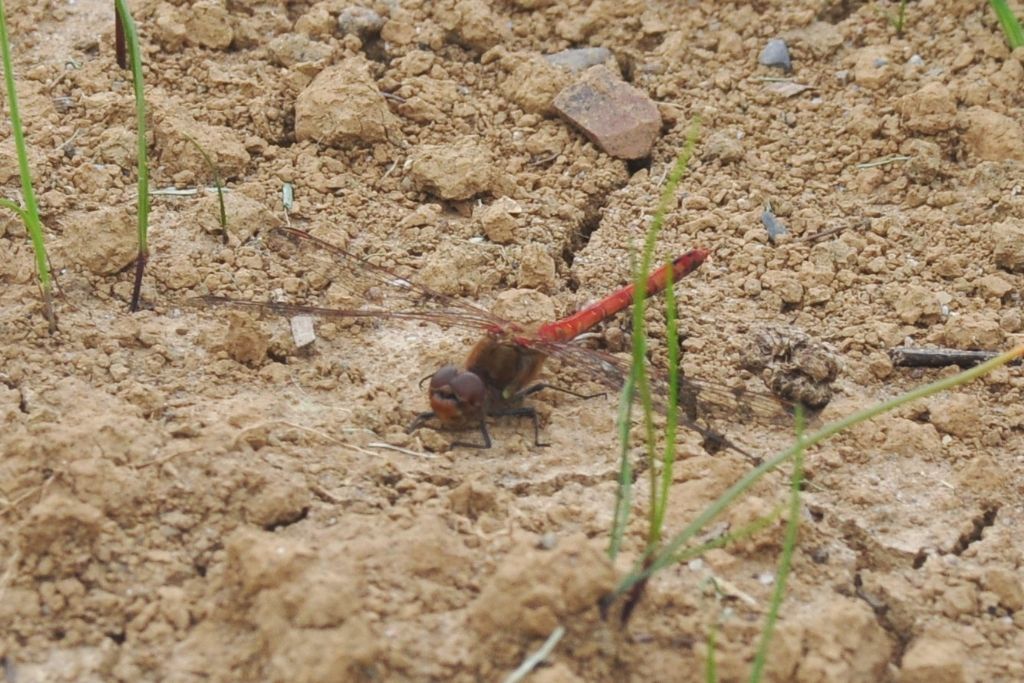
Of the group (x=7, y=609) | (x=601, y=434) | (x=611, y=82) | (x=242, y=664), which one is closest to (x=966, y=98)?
(x=611, y=82)

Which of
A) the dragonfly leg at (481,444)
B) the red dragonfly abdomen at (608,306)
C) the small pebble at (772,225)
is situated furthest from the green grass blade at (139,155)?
the small pebble at (772,225)

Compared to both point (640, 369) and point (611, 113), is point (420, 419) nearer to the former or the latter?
point (640, 369)

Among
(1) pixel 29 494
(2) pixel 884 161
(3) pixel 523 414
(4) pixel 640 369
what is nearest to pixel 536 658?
(4) pixel 640 369

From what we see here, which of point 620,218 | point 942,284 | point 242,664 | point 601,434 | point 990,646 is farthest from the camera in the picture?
point 620,218

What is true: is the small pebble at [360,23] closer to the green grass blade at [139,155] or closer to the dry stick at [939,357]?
the green grass blade at [139,155]

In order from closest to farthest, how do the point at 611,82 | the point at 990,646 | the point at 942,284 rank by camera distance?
1. the point at 990,646
2. the point at 942,284
3. the point at 611,82

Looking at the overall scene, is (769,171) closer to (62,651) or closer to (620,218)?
(620,218)

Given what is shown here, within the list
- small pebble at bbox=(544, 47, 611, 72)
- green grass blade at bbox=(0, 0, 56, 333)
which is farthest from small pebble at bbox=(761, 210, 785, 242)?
green grass blade at bbox=(0, 0, 56, 333)
